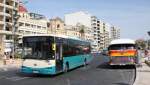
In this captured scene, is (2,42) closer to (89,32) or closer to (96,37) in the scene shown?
(89,32)

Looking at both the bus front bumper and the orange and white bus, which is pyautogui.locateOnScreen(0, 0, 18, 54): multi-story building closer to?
the orange and white bus

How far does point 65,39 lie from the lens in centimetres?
2412

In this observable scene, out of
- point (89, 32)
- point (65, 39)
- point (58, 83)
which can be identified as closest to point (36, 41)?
point (65, 39)

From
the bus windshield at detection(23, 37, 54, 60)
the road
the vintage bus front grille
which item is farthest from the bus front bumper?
the vintage bus front grille

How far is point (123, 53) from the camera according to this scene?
28812 millimetres

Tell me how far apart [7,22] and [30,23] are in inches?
1067

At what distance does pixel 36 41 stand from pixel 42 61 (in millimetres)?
1381

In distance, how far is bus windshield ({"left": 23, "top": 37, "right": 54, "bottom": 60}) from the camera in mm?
Result: 21109

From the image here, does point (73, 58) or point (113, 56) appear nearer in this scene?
point (73, 58)

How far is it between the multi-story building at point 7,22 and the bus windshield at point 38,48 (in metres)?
57.3

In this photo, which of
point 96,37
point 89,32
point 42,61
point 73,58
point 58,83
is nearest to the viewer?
point 58,83

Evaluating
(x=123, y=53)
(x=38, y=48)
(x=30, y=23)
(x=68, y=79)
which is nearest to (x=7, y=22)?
(x=30, y=23)

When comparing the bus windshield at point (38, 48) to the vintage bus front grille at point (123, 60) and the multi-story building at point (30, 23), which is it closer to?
the vintage bus front grille at point (123, 60)

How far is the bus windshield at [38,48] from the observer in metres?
21.1
